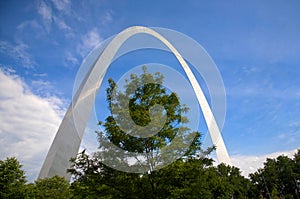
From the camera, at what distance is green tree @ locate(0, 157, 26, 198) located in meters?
13.8

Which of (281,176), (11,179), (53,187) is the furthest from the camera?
(281,176)

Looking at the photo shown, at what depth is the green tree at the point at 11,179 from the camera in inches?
544

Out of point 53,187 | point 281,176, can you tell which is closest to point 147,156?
point 53,187

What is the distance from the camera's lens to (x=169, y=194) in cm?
731

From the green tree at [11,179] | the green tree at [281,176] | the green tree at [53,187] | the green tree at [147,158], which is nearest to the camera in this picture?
the green tree at [147,158]

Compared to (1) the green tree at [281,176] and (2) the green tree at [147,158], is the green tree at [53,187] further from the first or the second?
(1) the green tree at [281,176]

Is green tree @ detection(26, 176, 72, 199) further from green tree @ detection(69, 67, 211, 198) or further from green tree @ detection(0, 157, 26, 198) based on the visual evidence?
green tree @ detection(69, 67, 211, 198)

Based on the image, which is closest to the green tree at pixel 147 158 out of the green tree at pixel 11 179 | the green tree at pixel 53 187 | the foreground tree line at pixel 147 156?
the foreground tree line at pixel 147 156

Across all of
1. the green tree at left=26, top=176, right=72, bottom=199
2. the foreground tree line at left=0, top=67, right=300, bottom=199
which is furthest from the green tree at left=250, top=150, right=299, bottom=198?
the foreground tree line at left=0, top=67, right=300, bottom=199

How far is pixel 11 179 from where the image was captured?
14.5m

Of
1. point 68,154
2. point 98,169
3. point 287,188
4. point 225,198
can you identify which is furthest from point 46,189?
point 287,188

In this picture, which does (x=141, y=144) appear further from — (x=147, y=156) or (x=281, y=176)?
(x=281, y=176)

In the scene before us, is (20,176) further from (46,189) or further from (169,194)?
(169,194)

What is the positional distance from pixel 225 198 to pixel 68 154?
16045 millimetres
